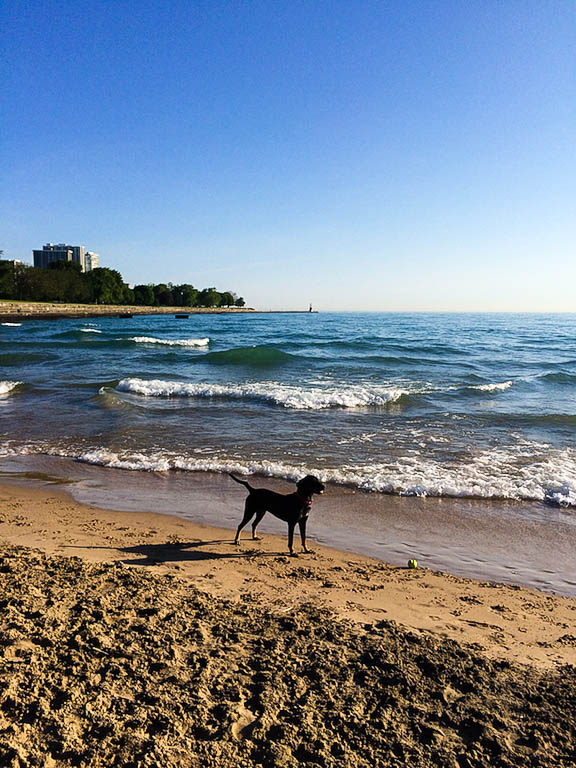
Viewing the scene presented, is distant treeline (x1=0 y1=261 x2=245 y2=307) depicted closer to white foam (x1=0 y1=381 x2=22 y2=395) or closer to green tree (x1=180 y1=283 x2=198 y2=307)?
green tree (x1=180 y1=283 x2=198 y2=307)

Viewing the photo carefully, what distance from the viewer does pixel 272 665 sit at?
10.3 feet

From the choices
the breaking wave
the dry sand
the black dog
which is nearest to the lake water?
the breaking wave

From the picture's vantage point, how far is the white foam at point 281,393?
1514 centimetres

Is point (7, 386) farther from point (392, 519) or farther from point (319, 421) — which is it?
point (392, 519)

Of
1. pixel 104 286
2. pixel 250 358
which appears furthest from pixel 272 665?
pixel 104 286

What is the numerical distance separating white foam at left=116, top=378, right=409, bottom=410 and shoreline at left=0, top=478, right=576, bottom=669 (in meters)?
8.99

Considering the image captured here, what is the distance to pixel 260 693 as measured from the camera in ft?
9.41

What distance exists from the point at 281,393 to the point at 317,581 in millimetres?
11744

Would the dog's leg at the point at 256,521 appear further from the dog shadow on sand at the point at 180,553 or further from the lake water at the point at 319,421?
the lake water at the point at 319,421

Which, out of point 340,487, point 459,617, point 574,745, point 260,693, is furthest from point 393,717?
point 340,487

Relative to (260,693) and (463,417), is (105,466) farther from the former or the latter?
(463,417)

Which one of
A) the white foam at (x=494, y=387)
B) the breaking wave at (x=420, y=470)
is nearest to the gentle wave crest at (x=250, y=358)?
the white foam at (x=494, y=387)

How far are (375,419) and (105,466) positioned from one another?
6.99 m

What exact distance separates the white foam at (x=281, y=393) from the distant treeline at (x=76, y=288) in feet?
250
